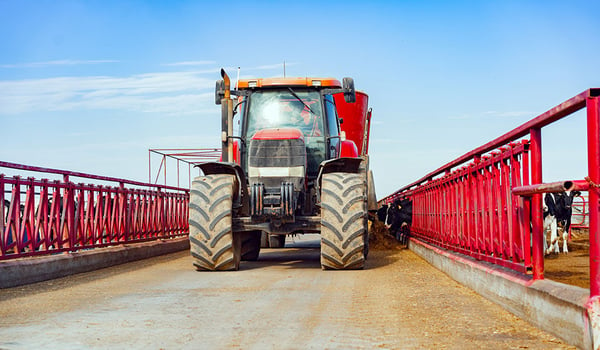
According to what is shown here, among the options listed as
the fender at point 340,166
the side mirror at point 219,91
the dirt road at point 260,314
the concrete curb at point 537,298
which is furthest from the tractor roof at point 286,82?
the concrete curb at point 537,298

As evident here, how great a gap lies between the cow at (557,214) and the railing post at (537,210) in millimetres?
8299

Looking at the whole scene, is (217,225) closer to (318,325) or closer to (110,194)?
(110,194)

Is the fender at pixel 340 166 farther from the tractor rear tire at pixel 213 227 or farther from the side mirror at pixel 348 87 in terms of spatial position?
the tractor rear tire at pixel 213 227

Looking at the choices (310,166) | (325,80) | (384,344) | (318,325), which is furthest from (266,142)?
(384,344)

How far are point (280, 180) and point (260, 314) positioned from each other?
4774mm

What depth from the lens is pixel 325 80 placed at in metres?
11.8

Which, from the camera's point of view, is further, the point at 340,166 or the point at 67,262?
the point at 340,166

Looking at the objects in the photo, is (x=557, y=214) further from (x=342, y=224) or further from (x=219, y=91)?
(x=219, y=91)

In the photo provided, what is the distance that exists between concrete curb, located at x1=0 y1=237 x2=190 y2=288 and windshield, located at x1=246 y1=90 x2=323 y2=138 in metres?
3.29

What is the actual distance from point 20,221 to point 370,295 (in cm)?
566

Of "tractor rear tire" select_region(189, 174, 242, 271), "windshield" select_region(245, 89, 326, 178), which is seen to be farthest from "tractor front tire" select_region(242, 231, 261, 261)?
"windshield" select_region(245, 89, 326, 178)

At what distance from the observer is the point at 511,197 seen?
6305 millimetres

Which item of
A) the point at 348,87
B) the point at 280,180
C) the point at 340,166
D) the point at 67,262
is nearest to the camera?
the point at 67,262

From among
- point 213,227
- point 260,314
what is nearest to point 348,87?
point 213,227
